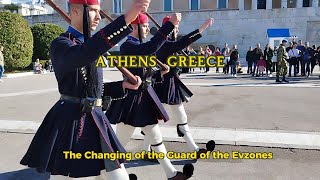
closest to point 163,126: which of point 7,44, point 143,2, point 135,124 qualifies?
point 135,124

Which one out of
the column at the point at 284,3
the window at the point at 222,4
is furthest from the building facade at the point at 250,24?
the window at the point at 222,4

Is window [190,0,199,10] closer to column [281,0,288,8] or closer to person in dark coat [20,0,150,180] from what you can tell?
column [281,0,288,8]

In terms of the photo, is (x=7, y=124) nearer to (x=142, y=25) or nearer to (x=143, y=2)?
(x=142, y=25)

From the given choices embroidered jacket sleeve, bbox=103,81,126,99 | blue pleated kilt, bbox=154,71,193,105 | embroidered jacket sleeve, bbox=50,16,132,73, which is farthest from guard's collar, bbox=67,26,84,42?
blue pleated kilt, bbox=154,71,193,105

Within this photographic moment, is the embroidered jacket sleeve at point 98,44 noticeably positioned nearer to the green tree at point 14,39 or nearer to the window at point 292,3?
the green tree at point 14,39

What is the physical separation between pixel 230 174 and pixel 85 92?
8.07ft

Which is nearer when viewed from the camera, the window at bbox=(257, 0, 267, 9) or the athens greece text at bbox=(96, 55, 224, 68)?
the athens greece text at bbox=(96, 55, 224, 68)

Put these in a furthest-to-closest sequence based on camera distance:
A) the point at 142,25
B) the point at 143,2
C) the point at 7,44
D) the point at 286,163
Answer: the point at 7,44, the point at 286,163, the point at 142,25, the point at 143,2

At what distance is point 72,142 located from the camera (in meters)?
2.35

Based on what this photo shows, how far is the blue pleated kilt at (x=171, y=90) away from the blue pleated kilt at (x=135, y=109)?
2.75ft

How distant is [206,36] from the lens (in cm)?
3544

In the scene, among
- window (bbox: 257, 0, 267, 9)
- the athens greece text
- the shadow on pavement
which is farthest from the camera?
window (bbox: 257, 0, 267, 9)

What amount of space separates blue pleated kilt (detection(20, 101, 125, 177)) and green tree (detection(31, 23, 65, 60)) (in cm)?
2151

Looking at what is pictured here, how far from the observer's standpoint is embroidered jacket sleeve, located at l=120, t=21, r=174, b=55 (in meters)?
2.70
